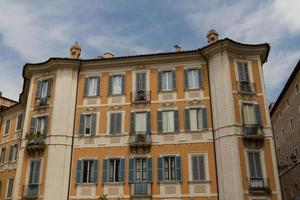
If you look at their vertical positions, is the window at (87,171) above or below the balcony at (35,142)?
below

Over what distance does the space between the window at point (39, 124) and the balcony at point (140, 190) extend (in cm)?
914

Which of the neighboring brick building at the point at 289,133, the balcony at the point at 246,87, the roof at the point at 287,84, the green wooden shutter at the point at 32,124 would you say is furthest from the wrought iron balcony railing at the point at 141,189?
the roof at the point at 287,84

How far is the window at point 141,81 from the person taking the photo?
100 feet

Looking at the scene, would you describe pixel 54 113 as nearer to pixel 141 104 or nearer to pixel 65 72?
pixel 65 72

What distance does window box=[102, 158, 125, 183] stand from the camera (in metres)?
27.7

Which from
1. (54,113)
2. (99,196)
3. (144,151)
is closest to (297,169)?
(144,151)

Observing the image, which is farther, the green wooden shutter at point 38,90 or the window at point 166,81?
the green wooden shutter at point 38,90

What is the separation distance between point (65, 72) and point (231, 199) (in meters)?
17.6

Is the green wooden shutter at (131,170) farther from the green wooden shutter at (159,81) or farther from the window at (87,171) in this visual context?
the green wooden shutter at (159,81)

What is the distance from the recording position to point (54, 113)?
30.0 metres

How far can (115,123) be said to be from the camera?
29625mm

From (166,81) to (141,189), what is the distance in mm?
9422

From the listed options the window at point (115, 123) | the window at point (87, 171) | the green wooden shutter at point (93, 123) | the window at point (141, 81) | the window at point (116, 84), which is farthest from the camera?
the window at point (116, 84)

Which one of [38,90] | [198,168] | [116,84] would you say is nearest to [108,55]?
[116,84]
